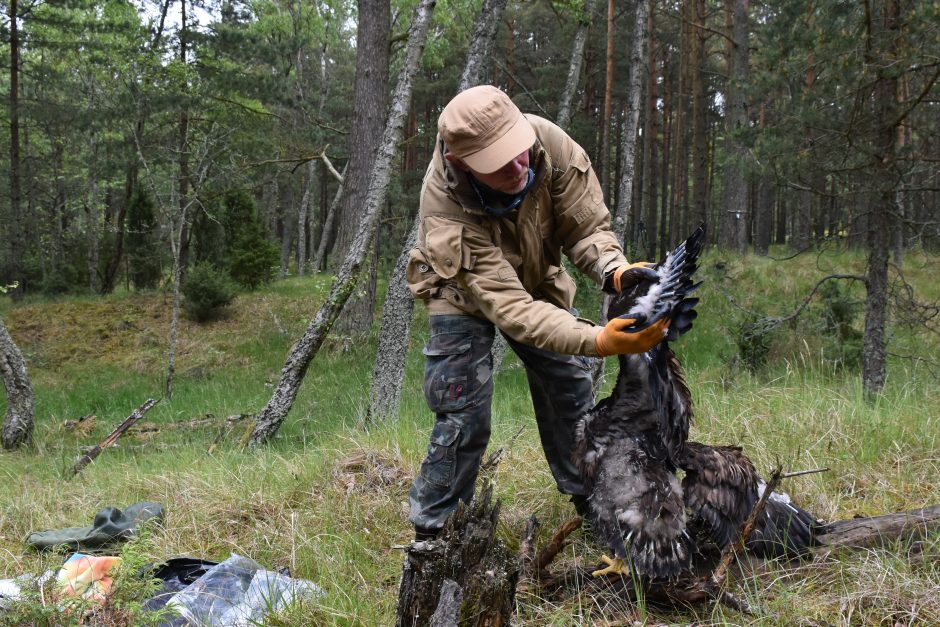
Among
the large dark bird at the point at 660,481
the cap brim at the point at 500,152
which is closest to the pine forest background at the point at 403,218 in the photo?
the large dark bird at the point at 660,481

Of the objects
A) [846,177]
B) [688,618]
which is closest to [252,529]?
[688,618]

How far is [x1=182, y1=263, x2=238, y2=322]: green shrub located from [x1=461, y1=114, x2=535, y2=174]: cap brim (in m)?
12.6

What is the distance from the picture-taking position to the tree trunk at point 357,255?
531 centimetres

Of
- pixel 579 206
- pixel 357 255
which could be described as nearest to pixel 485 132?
pixel 579 206

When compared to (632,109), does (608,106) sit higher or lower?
higher

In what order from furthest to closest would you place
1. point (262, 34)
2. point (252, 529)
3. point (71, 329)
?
point (262, 34)
point (71, 329)
point (252, 529)

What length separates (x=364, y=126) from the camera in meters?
10.4

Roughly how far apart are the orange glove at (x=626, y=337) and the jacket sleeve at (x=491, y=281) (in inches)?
7.4

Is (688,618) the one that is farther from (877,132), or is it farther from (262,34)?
(262,34)

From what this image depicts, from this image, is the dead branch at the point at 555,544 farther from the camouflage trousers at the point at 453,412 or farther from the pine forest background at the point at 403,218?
the camouflage trousers at the point at 453,412

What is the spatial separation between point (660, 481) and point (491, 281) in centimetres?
107

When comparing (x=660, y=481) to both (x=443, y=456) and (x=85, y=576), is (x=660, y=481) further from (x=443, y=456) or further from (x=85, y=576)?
(x=85, y=576)

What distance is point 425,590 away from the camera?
234 cm

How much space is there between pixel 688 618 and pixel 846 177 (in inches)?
197
